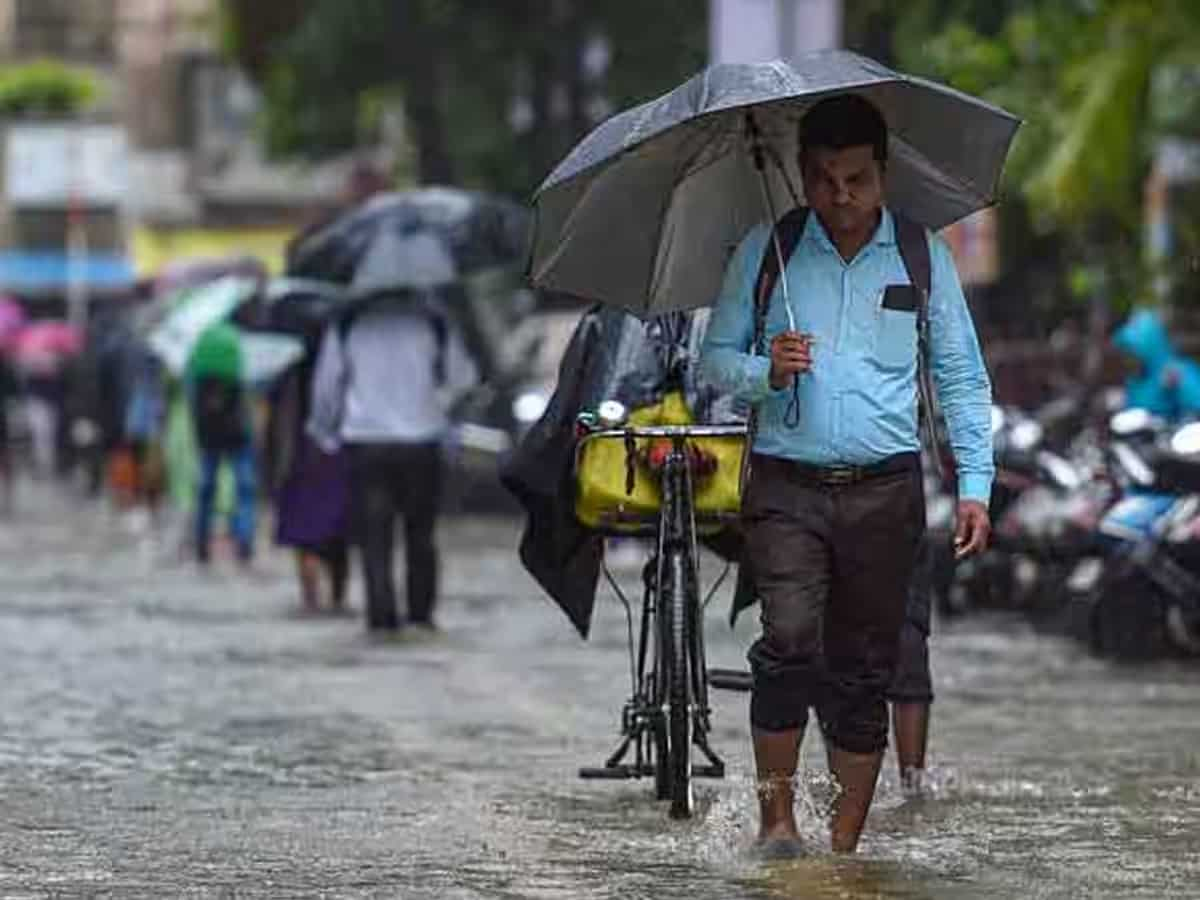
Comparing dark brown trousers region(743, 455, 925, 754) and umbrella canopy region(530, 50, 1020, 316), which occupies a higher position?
umbrella canopy region(530, 50, 1020, 316)

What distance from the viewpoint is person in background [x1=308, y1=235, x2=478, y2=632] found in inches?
713

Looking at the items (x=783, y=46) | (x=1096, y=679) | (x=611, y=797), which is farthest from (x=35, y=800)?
(x=783, y=46)

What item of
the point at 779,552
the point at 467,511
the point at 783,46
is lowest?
the point at 467,511

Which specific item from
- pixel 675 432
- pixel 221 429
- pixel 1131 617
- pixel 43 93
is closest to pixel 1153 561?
pixel 1131 617

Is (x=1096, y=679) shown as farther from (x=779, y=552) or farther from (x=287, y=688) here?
(x=779, y=552)

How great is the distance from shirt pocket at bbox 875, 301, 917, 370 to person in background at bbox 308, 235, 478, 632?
8.59 m

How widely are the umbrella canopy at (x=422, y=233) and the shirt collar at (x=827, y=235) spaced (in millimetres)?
8629

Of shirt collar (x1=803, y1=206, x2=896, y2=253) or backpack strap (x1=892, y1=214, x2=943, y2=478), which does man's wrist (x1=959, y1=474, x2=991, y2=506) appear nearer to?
backpack strap (x1=892, y1=214, x2=943, y2=478)

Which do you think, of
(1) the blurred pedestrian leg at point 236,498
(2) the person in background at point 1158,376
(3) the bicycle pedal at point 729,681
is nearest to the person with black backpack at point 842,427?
(3) the bicycle pedal at point 729,681

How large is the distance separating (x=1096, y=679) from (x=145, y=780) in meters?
5.44

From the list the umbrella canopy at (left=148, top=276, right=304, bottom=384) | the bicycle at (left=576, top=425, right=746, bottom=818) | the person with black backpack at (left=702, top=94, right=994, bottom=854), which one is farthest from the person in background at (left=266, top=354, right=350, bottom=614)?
the person with black backpack at (left=702, top=94, right=994, bottom=854)

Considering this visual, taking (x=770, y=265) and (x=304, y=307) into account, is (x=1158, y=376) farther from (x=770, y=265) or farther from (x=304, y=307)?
(x=770, y=265)

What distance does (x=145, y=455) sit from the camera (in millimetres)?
33188

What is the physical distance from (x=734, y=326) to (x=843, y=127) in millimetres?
590
